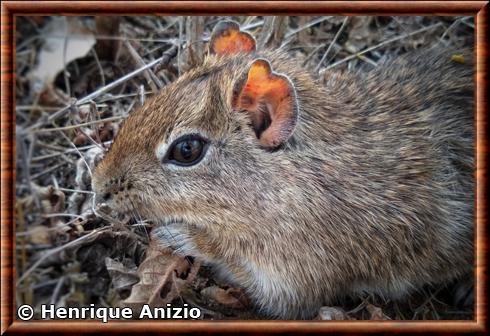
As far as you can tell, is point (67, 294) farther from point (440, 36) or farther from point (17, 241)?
point (440, 36)

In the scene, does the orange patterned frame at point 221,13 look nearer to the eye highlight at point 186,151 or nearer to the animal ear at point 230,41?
the animal ear at point 230,41

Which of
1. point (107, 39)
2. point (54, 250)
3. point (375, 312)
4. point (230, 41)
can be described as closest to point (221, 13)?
point (230, 41)

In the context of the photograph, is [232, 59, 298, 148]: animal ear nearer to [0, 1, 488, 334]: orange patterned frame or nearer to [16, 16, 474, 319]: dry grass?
[0, 1, 488, 334]: orange patterned frame

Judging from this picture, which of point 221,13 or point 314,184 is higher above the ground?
point 221,13

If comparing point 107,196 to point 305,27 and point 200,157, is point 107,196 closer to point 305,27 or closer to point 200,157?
point 200,157

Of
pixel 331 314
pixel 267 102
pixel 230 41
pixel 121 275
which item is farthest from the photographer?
pixel 230 41

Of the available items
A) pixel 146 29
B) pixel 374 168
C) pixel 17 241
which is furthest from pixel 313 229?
pixel 146 29

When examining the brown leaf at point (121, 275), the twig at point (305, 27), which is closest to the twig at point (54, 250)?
the brown leaf at point (121, 275)
